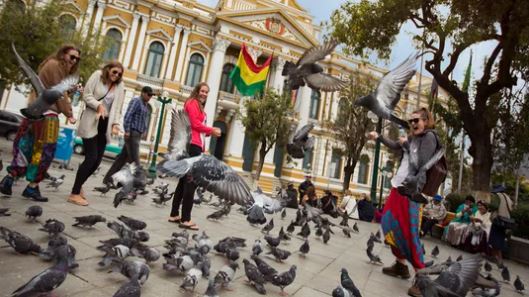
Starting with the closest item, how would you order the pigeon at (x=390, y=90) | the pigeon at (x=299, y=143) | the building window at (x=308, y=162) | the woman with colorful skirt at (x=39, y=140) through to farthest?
1. the pigeon at (x=390, y=90)
2. the woman with colorful skirt at (x=39, y=140)
3. the pigeon at (x=299, y=143)
4. the building window at (x=308, y=162)

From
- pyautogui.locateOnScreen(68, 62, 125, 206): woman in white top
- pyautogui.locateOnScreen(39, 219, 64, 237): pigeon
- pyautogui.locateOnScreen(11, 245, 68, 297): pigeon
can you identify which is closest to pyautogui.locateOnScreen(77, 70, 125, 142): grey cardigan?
pyautogui.locateOnScreen(68, 62, 125, 206): woman in white top

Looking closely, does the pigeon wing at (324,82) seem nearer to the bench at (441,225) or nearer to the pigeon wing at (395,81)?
the pigeon wing at (395,81)

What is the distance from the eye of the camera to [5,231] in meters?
2.70

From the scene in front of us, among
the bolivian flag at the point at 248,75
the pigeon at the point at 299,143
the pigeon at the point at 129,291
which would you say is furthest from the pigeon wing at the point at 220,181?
the bolivian flag at the point at 248,75

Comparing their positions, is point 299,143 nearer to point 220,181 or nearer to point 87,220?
point 220,181

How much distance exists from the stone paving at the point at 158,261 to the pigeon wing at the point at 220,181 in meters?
0.75

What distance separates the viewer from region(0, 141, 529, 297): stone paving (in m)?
2.49

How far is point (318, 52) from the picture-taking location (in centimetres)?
661

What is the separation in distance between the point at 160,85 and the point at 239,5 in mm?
9493

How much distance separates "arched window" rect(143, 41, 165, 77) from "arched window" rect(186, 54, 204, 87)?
2.35 meters

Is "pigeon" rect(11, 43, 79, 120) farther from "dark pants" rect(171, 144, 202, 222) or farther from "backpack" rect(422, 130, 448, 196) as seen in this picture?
"backpack" rect(422, 130, 448, 196)

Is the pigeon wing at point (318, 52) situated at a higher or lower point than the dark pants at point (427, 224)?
higher

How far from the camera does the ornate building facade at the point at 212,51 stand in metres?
26.7

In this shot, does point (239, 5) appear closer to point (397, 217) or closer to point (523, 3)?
point (523, 3)
